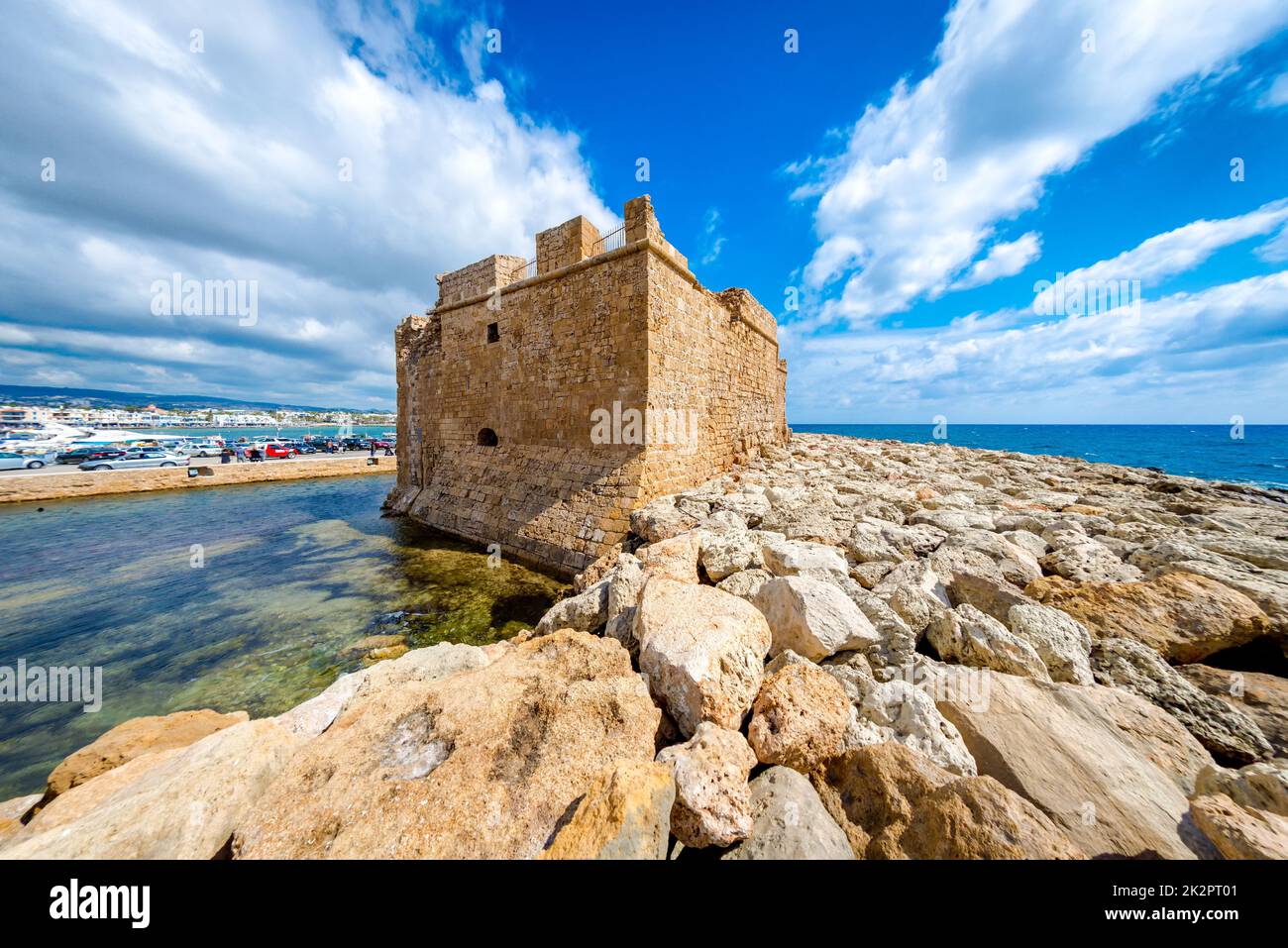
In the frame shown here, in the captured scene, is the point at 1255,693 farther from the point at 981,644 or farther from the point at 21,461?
the point at 21,461

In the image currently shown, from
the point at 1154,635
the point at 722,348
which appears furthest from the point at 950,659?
the point at 722,348

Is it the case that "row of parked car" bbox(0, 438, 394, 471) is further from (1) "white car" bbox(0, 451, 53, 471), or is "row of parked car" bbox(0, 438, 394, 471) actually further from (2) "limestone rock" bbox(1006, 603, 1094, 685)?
(2) "limestone rock" bbox(1006, 603, 1094, 685)

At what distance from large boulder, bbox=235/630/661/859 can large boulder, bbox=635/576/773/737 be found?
0.18 m

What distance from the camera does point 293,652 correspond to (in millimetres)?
4957

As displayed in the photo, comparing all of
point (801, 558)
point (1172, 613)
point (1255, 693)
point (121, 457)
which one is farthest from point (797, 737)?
point (121, 457)

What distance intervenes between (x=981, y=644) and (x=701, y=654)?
6.17 feet

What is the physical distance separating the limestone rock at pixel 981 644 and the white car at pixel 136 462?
28370 mm

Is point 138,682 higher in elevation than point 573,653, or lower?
lower

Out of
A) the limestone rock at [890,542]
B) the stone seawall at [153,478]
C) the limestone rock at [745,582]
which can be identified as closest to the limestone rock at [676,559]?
the limestone rock at [745,582]

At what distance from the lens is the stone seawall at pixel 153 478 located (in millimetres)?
13531

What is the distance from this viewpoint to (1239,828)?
140 centimetres
